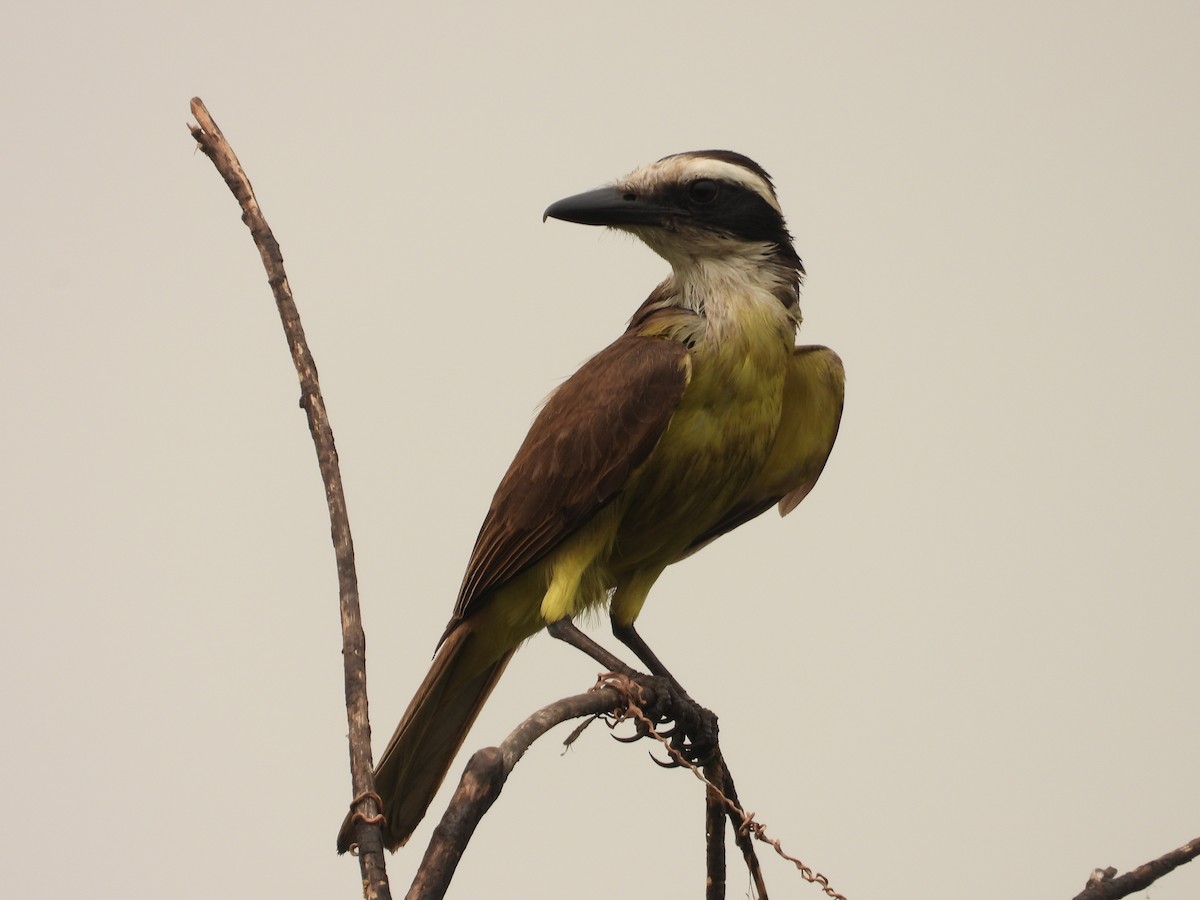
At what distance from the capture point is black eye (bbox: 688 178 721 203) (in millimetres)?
4375

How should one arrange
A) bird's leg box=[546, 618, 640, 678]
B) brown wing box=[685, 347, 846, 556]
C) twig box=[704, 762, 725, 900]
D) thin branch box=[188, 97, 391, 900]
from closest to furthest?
1. thin branch box=[188, 97, 391, 900]
2. twig box=[704, 762, 725, 900]
3. bird's leg box=[546, 618, 640, 678]
4. brown wing box=[685, 347, 846, 556]

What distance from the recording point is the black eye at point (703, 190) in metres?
4.38

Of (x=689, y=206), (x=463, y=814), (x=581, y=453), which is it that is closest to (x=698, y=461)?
(x=581, y=453)

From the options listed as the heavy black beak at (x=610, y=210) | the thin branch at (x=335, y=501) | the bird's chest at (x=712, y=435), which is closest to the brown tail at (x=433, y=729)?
the bird's chest at (x=712, y=435)

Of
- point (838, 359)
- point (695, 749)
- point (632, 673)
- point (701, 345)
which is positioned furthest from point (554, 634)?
point (838, 359)

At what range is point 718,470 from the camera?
168 inches

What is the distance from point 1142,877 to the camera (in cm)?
298

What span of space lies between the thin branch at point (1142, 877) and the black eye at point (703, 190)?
226 centimetres

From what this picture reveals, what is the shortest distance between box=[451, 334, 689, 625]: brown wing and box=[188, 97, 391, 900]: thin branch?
81 centimetres

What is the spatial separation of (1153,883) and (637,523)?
6.05 ft

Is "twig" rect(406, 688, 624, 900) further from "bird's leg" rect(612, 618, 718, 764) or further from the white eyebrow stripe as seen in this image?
the white eyebrow stripe

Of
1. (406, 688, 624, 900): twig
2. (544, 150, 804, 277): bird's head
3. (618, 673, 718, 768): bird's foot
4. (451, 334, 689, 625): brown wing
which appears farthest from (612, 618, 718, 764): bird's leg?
(406, 688, 624, 900): twig

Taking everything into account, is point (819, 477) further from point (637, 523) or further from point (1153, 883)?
point (1153, 883)

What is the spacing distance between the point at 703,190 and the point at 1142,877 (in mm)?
2330
